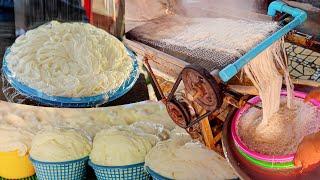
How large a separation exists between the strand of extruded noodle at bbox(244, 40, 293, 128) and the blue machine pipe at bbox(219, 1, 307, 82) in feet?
0.29

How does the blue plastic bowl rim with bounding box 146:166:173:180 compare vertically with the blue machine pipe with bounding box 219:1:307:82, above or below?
below

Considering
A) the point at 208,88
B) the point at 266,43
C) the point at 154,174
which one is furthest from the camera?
the point at 154,174

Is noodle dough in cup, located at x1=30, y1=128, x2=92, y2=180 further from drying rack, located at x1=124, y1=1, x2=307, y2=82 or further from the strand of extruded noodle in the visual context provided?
the strand of extruded noodle

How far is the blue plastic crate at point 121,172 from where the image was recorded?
2617 mm

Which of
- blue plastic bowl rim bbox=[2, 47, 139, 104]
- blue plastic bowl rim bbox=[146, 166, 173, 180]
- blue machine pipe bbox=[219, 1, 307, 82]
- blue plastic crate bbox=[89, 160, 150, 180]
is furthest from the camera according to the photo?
blue plastic bowl rim bbox=[2, 47, 139, 104]

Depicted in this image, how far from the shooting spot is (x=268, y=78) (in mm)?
2117

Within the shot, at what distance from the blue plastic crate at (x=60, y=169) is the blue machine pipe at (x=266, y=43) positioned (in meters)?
1.23

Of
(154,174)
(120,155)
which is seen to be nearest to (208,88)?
(154,174)

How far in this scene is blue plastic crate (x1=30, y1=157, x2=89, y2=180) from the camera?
2.67 metres

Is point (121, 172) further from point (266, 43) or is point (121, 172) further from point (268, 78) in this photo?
point (266, 43)

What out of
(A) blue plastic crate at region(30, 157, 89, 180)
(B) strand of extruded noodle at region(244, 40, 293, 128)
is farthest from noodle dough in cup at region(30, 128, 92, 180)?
(B) strand of extruded noodle at region(244, 40, 293, 128)

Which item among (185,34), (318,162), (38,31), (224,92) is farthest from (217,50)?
(38,31)

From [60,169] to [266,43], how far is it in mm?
1402

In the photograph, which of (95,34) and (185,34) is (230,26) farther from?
(95,34)
